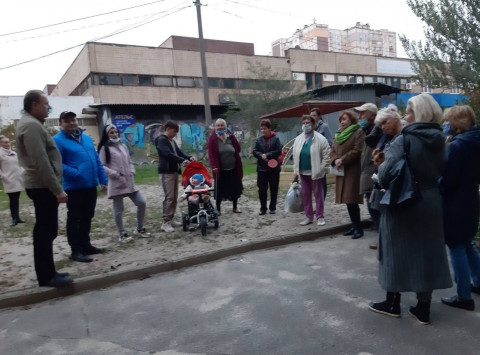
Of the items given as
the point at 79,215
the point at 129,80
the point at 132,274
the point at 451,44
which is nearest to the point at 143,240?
the point at 79,215

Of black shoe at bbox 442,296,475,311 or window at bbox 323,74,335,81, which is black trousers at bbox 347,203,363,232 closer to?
black shoe at bbox 442,296,475,311

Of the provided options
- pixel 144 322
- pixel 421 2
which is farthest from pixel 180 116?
pixel 144 322

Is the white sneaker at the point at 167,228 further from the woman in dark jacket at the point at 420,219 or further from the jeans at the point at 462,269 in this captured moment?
the jeans at the point at 462,269

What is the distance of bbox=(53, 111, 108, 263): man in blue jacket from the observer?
193 inches

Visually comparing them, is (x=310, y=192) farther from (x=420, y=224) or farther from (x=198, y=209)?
(x=420, y=224)

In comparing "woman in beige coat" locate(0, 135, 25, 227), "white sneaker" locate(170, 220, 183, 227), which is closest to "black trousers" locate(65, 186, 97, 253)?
"white sneaker" locate(170, 220, 183, 227)

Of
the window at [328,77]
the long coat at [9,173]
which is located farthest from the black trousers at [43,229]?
the window at [328,77]

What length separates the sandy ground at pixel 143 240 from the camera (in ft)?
15.8

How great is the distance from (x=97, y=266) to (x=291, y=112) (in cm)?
864

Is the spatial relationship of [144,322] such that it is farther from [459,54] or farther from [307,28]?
[307,28]

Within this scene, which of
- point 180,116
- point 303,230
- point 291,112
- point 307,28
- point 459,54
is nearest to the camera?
point 303,230

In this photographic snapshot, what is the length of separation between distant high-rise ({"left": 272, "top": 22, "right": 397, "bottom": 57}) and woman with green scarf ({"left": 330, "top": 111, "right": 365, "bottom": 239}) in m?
46.7

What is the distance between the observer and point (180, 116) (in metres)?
32.5

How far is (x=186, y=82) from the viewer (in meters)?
33.2
